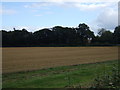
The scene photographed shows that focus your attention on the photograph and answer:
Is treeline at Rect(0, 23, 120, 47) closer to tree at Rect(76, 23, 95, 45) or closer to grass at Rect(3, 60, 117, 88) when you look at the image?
tree at Rect(76, 23, 95, 45)

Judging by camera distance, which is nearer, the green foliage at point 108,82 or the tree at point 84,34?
the green foliage at point 108,82

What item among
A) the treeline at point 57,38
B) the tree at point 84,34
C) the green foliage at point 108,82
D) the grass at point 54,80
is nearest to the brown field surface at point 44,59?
the grass at point 54,80

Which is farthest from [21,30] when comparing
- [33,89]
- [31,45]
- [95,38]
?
[33,89]

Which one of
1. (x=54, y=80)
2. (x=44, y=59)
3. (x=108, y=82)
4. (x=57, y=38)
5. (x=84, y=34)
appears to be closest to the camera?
(x=108, y=82)

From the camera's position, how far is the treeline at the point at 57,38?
248 ft

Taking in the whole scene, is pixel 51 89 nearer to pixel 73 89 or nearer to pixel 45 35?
pixel 73 89

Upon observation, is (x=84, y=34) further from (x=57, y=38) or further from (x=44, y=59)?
(x=44, y=59)

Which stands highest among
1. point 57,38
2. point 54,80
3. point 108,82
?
point 57,38

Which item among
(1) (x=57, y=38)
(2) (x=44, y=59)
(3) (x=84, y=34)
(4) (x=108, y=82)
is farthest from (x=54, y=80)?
(3) (x=84, y=34)

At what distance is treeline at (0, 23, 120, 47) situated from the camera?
248 ft

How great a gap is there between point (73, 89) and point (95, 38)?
86963 mm

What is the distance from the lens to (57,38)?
86250 mm

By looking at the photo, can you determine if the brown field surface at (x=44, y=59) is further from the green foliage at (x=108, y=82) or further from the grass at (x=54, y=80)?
the green foliage at (x=108, y=82)

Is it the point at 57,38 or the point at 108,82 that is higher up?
the point at 57,38
